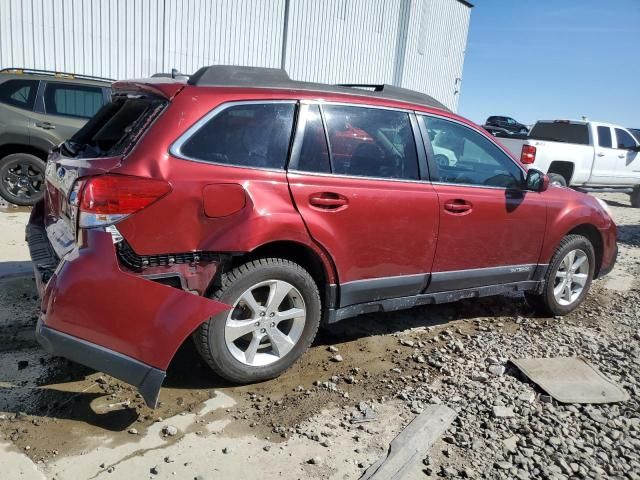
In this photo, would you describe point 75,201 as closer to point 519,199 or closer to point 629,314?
point 519,199

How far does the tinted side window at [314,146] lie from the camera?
127 inches

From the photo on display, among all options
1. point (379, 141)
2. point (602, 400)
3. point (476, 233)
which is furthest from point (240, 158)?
point (602, 400)

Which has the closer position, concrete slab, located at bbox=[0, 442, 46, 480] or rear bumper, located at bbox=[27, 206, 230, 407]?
concrete slab, located at bbox=[0, 442, 46, 480]

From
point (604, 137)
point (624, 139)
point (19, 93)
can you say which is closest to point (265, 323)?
point (19, 93)

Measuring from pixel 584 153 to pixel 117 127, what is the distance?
1106 centimetres

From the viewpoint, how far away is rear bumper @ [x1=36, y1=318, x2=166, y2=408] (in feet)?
8.46

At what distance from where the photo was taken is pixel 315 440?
9.11 ft

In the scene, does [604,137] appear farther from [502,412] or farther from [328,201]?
[328,201]

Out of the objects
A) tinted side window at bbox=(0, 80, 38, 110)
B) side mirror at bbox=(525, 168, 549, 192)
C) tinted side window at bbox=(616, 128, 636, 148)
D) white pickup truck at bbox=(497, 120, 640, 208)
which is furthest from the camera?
tinted side window at bbox=(616, 128, 636, 148)

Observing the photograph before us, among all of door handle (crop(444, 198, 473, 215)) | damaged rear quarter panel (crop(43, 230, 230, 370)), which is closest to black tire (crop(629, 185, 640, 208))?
door handle (crop(444, 198, 473, 215))

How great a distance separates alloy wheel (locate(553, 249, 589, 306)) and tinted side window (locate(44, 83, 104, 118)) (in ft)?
21.2

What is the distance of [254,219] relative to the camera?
115 inches

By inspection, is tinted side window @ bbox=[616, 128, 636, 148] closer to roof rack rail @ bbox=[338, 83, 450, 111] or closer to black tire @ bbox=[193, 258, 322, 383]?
roof rack rail @ bbox=[338, 83, 450, 111]

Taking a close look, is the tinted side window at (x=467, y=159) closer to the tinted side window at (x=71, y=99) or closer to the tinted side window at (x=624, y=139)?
the tinted side window at (x=71, y=99)
